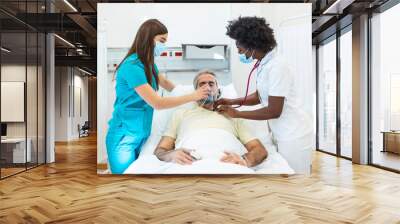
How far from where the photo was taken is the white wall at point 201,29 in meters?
5.52

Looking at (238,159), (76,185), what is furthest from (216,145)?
(76,185)

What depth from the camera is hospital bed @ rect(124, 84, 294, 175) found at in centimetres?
541

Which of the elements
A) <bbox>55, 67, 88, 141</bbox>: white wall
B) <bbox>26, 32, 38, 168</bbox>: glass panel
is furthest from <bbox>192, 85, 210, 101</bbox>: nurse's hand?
<bbox>55, 67, 88, 141</bbox>: white wall

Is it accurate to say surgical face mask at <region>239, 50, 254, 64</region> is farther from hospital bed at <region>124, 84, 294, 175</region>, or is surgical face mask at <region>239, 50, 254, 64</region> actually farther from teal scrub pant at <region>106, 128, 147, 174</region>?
teal scrub pant at <region>106, 128, 147, 174</region>

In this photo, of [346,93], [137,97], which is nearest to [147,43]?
[137,97]

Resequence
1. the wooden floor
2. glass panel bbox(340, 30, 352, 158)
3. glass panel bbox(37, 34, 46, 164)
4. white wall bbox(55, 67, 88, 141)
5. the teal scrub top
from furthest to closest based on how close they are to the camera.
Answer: white wall bbox(55, 67, 88, 141)
glass panel bbox(340, 30, 352, 158)
glass panel bbox(37, 34, 46, 164)
the teal scrub top
the wooden floor

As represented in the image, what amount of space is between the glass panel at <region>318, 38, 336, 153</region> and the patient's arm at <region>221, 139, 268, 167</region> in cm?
368

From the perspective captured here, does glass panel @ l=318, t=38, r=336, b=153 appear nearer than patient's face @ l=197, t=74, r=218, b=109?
No

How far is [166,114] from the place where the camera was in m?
5.43

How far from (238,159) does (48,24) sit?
13.4 ft

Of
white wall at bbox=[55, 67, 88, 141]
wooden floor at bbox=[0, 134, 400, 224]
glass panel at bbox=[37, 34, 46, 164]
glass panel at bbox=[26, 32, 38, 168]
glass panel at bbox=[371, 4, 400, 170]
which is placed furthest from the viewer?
white wall at bbox=[55, 67, 88, 141]

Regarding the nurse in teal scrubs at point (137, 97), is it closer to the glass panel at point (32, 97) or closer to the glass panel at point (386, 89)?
the glass panel at point (32, 97)

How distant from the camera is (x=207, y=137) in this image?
17.7ft

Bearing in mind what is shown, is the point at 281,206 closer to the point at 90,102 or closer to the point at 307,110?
the point at 307,110
